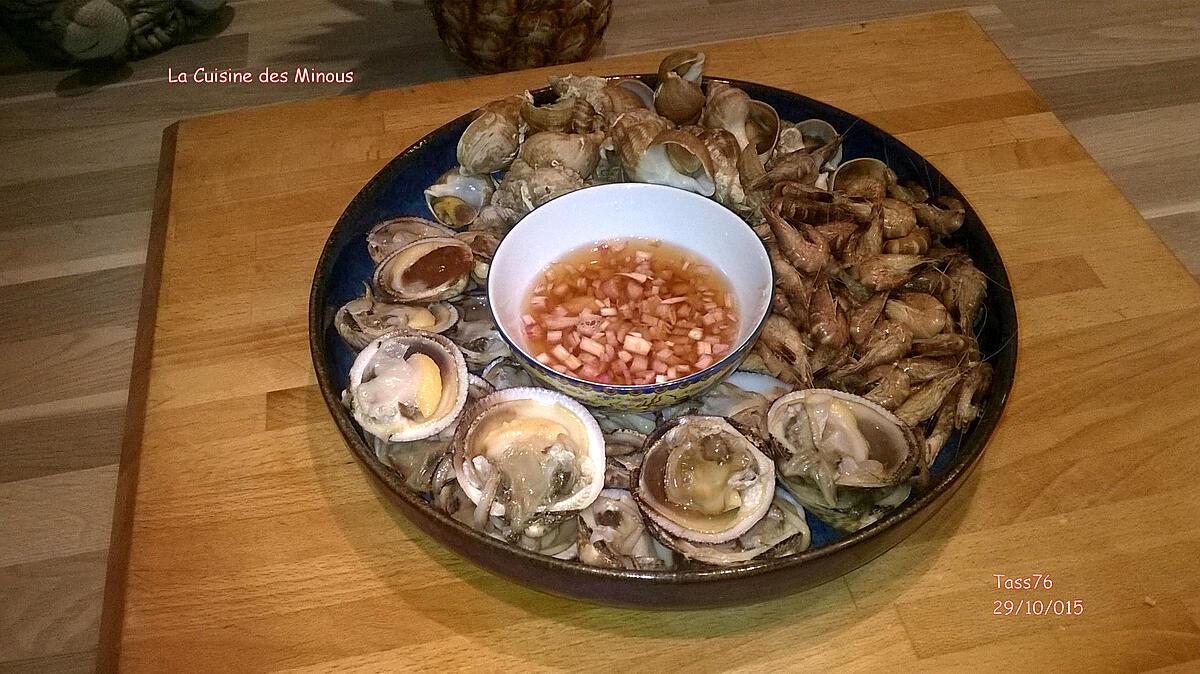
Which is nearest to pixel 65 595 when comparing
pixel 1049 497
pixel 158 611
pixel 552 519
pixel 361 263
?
pixel 158 611

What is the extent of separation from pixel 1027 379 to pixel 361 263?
95 cm

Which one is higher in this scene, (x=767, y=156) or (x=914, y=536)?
(x=767, y=156)

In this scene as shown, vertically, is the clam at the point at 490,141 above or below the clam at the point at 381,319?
above

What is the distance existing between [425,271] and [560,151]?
26 cm

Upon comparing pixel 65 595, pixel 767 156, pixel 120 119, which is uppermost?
pixel 767 156

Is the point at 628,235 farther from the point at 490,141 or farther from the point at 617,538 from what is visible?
the point at 617,538

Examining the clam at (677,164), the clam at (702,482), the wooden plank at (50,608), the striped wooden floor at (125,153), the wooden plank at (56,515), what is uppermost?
the clam at (677,164)

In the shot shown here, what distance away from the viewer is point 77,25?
211 cm

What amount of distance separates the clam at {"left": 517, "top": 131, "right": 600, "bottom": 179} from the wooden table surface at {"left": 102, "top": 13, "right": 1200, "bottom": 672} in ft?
1.37

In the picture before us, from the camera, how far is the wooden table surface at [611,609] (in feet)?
3.04

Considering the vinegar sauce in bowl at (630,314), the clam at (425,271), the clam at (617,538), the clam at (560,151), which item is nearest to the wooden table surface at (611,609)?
the clam at (617,538)

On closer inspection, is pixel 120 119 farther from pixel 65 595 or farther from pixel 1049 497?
pixel 1049 497

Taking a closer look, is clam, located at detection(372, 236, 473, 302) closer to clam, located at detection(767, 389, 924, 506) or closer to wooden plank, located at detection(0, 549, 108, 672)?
clam, located at detection(767, 389, 924, 506)

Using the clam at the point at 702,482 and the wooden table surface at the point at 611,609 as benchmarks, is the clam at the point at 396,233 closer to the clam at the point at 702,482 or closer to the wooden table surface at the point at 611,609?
the wooden table surface at the point at 611,609
